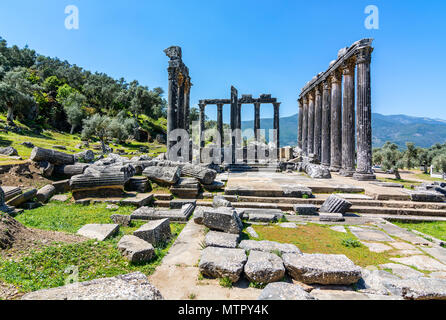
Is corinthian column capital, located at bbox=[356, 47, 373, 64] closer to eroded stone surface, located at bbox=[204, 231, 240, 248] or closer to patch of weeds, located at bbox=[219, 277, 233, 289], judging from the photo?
eroded stone surface, located at bbox=[204, 231, 240, 248]

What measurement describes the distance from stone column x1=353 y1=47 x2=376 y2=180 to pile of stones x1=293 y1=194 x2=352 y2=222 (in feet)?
24.0

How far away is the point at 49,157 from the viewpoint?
34.2 ft

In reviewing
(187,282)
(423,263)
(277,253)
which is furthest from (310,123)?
(187,282)

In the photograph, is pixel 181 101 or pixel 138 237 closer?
pixel 138 237

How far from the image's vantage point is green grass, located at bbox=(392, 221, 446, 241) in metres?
6.17

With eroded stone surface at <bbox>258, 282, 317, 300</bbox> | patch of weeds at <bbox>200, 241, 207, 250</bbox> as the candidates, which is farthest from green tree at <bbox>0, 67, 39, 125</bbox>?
eroded stone surface at <bbox>258, 282, 317, 300</bbox>

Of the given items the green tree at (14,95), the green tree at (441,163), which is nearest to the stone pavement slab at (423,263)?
the green tree at (441,163)

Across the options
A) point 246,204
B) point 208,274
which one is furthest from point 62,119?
point 208,274

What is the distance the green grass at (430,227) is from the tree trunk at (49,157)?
1373cm

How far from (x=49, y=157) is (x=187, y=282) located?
1037cm

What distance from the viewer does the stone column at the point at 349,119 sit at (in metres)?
15.1

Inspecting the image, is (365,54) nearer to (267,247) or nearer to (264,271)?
(267,247)

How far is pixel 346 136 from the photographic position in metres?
15.3

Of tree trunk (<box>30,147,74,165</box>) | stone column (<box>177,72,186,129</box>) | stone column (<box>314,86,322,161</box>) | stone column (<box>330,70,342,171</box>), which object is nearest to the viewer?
tree trunk (<box>30,147,74,165</box>)
